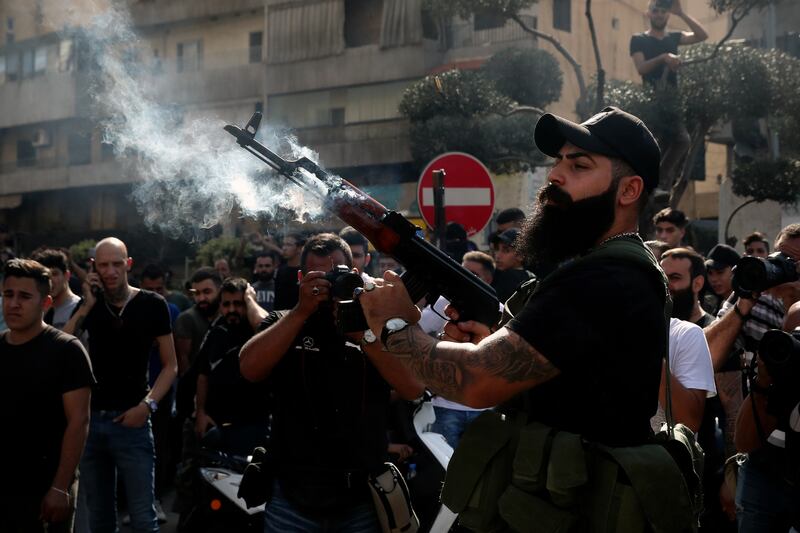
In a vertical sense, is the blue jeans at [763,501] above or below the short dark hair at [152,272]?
below

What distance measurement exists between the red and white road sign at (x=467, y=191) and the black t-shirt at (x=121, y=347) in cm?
352

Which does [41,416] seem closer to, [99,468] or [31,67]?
[99,468]

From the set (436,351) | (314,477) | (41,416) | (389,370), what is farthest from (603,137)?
(41,416)

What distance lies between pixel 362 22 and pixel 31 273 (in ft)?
86.9

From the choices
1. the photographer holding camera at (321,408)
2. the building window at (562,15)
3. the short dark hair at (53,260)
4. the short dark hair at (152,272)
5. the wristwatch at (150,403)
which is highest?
the building window at (562,15)

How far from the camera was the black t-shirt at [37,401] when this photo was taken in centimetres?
532

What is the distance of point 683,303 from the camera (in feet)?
18.6

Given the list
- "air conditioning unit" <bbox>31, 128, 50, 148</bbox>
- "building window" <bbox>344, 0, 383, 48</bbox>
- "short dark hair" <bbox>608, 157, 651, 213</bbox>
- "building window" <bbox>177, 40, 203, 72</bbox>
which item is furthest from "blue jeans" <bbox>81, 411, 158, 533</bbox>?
"air conditioning unit" <bbox>31, 128, 50, 148</bbox>

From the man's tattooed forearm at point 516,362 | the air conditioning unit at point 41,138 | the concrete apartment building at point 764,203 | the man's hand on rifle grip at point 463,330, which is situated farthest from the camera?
the air conditioning unit at point 41,138

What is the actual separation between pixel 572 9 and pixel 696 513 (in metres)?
26.7

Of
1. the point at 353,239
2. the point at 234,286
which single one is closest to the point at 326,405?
the point at 353,239

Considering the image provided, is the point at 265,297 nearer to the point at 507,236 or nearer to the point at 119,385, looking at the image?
the point at 507,236

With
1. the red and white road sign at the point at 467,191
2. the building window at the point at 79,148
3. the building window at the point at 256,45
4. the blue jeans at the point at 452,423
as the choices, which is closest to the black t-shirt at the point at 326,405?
the blue jeans at the point at 452,423

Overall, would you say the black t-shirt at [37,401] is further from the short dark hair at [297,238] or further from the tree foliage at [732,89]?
the tree foliage at [732,89]
